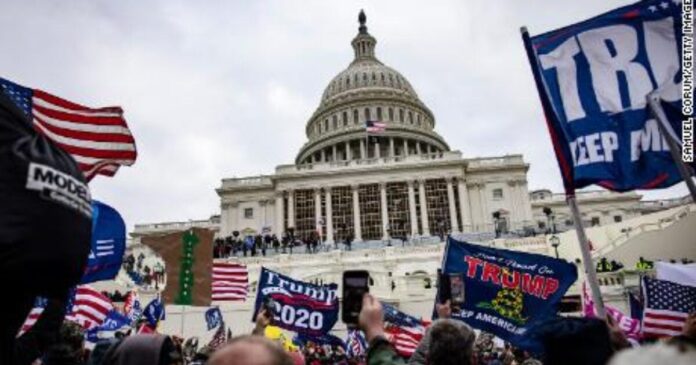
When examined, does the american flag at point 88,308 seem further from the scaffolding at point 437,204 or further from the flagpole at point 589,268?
the scaffolding at point 437,204

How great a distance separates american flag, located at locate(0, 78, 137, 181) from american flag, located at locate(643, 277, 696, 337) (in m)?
8.00

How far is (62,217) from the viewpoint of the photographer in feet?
6.34

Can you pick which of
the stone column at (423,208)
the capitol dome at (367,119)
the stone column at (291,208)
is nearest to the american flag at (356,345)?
the stone column at (423,208)

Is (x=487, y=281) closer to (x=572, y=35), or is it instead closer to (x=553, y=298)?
(x=553, y=298)

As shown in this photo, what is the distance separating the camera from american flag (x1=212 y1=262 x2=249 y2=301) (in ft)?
55.8

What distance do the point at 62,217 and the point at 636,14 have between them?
23.8 feet

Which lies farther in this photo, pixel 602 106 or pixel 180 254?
pixel 180 254

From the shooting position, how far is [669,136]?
6.29 meters

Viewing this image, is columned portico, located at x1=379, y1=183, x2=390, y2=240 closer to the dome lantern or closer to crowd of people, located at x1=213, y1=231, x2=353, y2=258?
crowd of people, located at x1=213, y1=231, x2=353, y2=258

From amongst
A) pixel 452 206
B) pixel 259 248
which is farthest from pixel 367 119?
pixel 259 248

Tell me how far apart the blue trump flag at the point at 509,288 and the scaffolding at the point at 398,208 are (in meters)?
48.7

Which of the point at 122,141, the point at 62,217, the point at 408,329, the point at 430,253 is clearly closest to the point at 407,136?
the point at 430,253

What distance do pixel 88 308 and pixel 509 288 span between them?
898cm

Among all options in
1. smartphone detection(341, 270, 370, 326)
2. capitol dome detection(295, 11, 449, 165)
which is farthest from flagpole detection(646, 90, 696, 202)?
capitol dome detection(295, 11, 449, 165)
